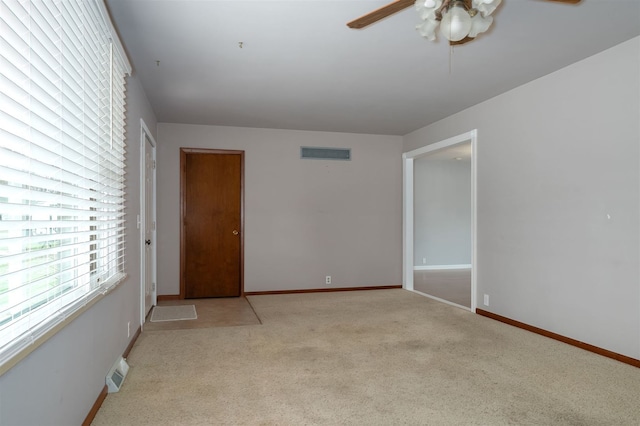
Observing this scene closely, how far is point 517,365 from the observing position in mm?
3299

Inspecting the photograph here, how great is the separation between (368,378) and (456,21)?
7.55ft

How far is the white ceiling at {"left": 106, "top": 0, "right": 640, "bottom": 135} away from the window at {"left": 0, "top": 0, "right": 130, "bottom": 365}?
0.64 m

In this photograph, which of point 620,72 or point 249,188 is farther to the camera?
point 249,188

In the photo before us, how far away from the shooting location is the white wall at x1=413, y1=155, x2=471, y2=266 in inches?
355

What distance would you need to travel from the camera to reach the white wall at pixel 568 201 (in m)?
3.36

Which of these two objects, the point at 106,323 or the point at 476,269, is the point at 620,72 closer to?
the point at 476,269

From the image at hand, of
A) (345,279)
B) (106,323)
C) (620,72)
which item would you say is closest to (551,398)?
(620,72)

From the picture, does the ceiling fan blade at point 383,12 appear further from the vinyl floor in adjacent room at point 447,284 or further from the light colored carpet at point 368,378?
the vinyl floor in adjacent room at point 447,284

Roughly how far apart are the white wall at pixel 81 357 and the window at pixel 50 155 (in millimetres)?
106

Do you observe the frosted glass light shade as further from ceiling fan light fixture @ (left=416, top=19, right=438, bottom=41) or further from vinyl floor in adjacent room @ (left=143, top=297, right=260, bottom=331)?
vinyl floor in adjacent room @ (left=143, top=297, right=260, bottom=331)

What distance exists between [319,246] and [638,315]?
4.14 meters

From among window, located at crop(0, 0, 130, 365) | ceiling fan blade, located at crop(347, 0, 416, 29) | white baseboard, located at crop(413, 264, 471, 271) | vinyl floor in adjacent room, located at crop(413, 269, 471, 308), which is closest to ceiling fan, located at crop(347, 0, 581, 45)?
ceiling fan blade, located at crop(347, 0, 416, 29)

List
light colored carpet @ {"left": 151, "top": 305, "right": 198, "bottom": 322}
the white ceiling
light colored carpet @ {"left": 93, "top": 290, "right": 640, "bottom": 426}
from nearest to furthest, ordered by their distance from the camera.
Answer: light colored carpet @ {"left": 93, "top": 290, "right": 640, "bottom": 426} → the white ceiling → light colored carpet @ {"left": 151, "top": 305, "right": 198, "bottom": 322}

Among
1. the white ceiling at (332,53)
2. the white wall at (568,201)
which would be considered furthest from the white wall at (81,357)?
the white wall at (568,201)
